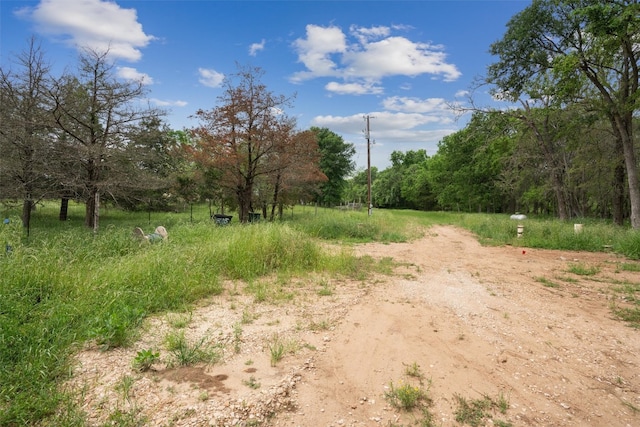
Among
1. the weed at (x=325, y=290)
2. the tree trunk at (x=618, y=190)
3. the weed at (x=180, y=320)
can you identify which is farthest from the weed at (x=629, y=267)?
the tree trunk at (x=618, y=190)

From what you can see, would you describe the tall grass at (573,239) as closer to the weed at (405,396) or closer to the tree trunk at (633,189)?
the tree trunk at (633,189)

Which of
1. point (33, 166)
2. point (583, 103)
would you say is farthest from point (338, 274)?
point (583, 103)

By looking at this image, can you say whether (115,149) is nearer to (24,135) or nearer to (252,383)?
(24,135)

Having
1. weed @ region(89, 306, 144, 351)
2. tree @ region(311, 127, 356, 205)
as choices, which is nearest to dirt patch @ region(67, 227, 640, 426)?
weed @ region(89, 306, 144, 351)

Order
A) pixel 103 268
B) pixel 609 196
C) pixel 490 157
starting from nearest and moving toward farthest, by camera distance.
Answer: pixel 103 268, pixel 609 196, pixel 490 157

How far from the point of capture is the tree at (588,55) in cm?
1013

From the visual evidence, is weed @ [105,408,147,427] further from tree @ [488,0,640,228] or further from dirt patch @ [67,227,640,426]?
tree @ [488,0,640,228]

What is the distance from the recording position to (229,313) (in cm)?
438

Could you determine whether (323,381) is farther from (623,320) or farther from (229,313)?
(623,320)

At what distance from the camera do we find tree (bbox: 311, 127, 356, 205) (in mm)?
34219

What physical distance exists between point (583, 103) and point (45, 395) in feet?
62.3

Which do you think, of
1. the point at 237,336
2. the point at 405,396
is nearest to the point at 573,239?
the point at 405,396

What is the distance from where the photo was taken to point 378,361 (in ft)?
10.6

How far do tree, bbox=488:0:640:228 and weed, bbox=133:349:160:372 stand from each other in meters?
14.0
